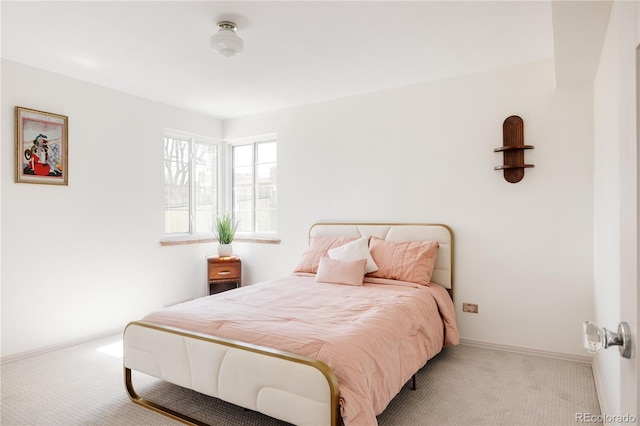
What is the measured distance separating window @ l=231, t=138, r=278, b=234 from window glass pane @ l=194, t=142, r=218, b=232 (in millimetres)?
250

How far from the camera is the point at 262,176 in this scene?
203 inches

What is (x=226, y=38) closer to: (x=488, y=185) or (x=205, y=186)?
(x=488, y=185)

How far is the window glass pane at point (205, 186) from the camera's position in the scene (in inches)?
199

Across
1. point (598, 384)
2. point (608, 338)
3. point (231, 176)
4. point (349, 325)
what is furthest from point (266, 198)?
point (608, 338)

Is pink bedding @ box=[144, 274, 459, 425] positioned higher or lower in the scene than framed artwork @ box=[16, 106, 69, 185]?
lower

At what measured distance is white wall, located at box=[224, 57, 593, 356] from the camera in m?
3.14

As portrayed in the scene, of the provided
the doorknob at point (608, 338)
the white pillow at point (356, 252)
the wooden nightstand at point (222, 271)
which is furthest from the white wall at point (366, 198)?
the doorknob at point (608, 338)

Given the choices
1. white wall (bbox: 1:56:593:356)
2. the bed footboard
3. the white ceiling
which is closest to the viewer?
the bed footboard

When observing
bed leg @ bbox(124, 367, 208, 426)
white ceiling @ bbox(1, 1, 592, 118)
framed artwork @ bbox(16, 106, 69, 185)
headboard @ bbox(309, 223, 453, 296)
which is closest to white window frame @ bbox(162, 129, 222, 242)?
white ceiling @ bbox(1, 1, 592, 118)

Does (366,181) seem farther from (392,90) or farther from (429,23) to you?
(429,23)

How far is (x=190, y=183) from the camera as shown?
4957 mm

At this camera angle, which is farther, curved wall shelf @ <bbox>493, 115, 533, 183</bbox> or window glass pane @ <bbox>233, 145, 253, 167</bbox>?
window glass pane @ <bbox>233, 145, 253, 167</bbox>

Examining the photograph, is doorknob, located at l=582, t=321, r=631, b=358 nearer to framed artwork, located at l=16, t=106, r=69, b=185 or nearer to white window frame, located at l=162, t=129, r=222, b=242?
framed artwork, located at l=16, t=106, r=69, b=185

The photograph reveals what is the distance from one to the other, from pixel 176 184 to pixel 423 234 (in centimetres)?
308
